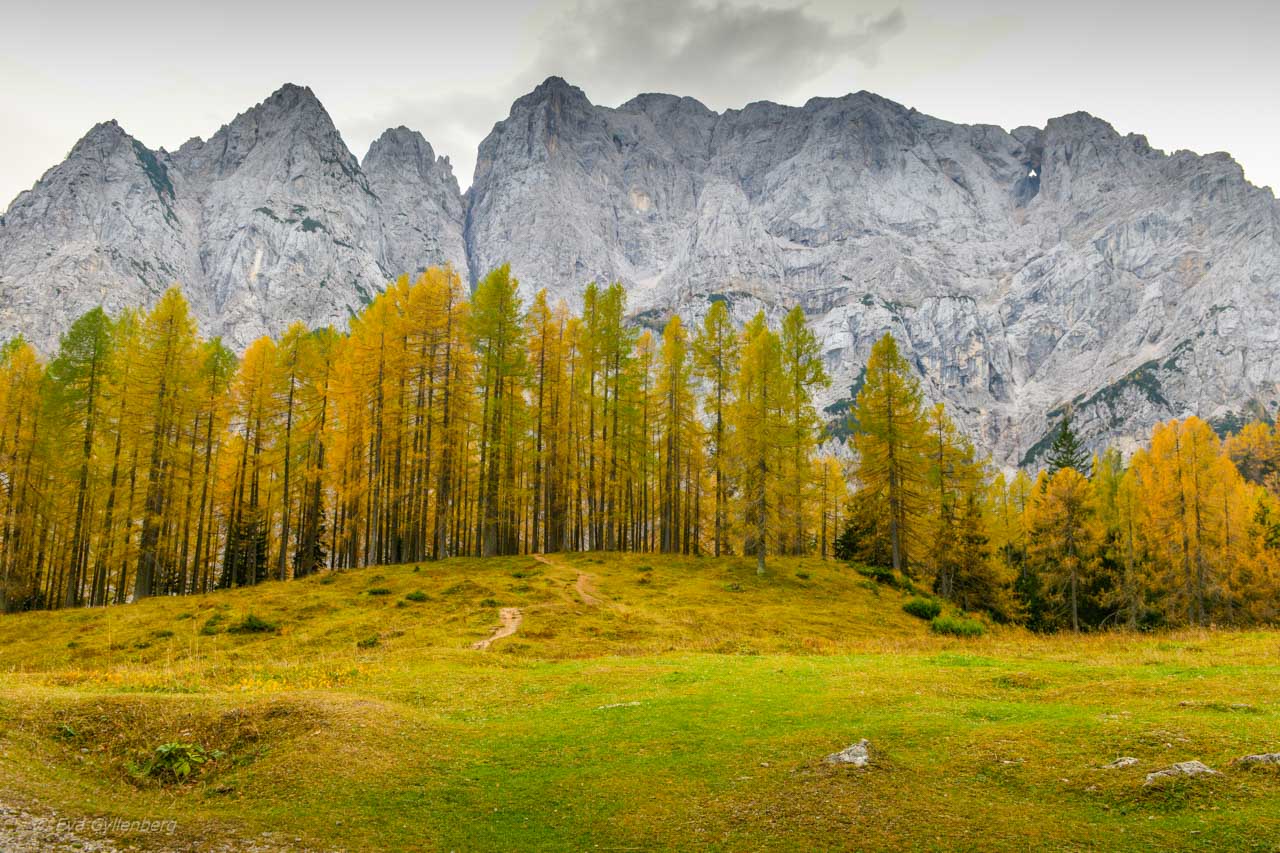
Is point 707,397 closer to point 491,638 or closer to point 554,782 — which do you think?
point 491,638

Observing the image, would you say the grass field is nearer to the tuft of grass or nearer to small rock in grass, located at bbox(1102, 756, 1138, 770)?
small rock in grass, located at bbox(1102, 756, 1138, 770)

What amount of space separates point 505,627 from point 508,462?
17977 mm

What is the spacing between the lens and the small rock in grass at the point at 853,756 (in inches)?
351

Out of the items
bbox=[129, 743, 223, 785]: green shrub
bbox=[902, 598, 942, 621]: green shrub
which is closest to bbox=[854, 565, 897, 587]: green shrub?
bbox=[902, 598, 942, 621]: green shrub

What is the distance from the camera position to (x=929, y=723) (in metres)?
10.5

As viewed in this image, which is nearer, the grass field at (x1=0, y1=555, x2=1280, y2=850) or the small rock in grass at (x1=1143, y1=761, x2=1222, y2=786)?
the grass field at (x1=0, y1=555, x2=1280, y2=850)

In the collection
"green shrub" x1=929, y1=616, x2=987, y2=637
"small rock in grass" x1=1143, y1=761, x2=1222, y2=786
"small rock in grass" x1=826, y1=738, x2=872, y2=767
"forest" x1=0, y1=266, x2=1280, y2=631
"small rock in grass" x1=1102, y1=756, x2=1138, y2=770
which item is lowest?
"green shrub" x1=929, y1=616, x2=987, y2=637

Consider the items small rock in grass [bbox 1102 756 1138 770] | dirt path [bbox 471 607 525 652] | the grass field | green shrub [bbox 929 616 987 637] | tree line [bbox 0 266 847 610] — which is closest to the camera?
the grass field

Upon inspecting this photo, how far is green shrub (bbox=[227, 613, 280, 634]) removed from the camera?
2508cm

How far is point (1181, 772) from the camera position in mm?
7703

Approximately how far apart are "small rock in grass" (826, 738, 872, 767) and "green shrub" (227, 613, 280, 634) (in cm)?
2309

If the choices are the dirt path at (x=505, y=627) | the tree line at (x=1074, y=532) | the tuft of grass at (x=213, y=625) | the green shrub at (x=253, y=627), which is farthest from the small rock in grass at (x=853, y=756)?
the tree line at (x=1074, y=532)

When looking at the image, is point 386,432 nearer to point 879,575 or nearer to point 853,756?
point 879,575

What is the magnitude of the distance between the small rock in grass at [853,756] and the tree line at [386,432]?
96.5 feet
